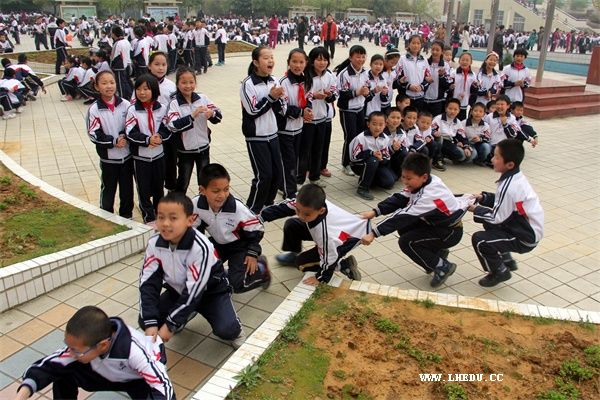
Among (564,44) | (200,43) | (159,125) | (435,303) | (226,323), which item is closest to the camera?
(226,323)

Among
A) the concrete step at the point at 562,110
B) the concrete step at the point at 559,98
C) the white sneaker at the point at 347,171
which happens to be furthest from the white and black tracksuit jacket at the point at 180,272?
the concrete step at the point at 559,98

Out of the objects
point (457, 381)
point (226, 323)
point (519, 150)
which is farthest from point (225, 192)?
point (519, 150)

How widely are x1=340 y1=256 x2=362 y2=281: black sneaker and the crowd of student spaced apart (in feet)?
0.04

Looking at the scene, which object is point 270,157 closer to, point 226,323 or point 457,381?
point 226,323

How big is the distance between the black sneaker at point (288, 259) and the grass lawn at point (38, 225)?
5.04ft

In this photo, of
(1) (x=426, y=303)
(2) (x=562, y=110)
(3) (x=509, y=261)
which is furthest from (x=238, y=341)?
(2) (x=562, y=110)

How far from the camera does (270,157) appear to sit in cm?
541

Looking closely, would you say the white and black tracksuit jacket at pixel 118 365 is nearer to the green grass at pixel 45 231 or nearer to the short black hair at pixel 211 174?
the short black hair at pixel 211 174

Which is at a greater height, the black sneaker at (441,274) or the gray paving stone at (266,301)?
the black sneaker at (441,274)

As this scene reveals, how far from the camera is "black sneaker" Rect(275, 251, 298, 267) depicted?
4617mm

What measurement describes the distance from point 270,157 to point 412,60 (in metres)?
3.57

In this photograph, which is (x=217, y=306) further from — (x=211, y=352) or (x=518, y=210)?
(x=518, y=210)

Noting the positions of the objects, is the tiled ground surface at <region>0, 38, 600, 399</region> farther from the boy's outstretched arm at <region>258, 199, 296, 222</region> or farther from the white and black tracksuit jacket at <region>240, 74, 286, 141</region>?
the white and black tracksuit jacket at <region>240, 74, 286, 141</region>

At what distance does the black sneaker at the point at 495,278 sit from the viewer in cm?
433
